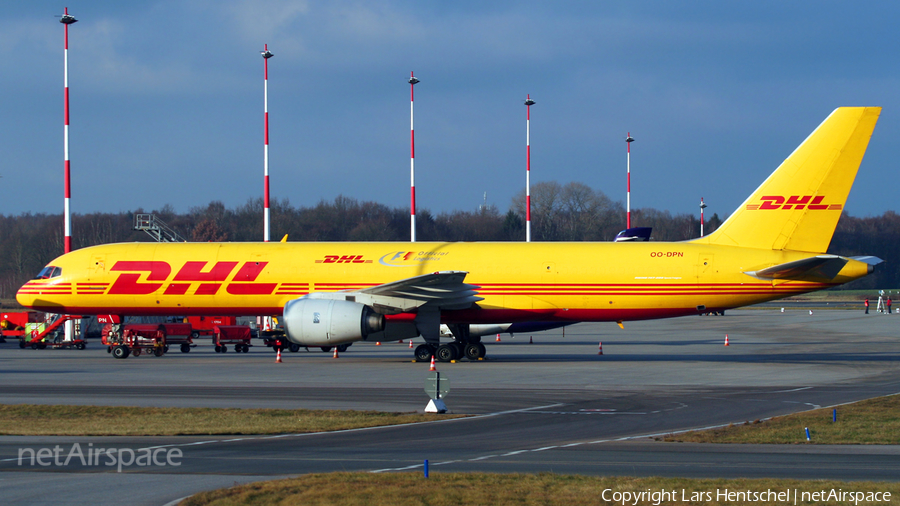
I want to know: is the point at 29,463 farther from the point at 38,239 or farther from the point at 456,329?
the point at 38,239

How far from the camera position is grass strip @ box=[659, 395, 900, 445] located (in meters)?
13.1

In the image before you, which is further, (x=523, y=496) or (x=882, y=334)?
(x=882, y=334)

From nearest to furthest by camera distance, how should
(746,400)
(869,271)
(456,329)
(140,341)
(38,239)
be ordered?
(746,400) → (869,271) → (456,329) → (140,341) → (38,239)

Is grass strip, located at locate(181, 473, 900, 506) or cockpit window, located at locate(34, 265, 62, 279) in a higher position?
cockpit window, located at locate(34, 265, 62, 279)

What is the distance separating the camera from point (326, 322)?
26.7 meters

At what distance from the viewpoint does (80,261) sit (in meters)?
31.2

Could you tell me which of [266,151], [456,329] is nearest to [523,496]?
[456,329]

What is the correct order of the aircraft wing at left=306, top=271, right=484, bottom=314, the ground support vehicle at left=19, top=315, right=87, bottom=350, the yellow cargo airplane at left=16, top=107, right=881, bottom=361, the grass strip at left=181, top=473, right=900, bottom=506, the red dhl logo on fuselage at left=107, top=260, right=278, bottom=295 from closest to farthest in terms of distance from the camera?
1. the grass strip at left=181, top=473, right=900, bottom=506
2. the aircraft wing at left=306, top=271, right=484, bottom=314
3. the yellow cargo airplane at left=16, top=107, right=881, bottom=361
4. the red dhl logo on fuselage at left=107, top=260, right=278, bottom=295
5. the ground support vehicle at left=19, top=315, right=87, bottom=350

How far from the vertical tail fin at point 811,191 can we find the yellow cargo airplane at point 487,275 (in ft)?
0.12

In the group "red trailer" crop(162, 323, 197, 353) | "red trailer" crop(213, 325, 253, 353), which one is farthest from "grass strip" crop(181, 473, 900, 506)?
"red trailer" crop(162, 323, 197, 353)

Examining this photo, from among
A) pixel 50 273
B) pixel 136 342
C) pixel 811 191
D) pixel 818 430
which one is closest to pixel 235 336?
pixel 136 342

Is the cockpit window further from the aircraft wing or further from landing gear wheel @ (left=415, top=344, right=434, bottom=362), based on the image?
landing gear wheel @ (left=415, top=344, right=434, bottom=362)

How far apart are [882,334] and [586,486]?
4160 centimetres

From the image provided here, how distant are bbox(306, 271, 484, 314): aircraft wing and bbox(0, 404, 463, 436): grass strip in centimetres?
1120
